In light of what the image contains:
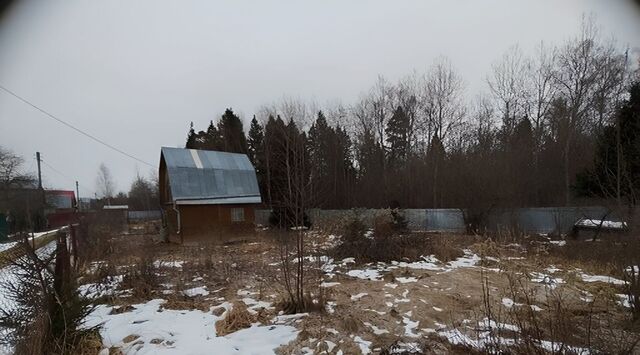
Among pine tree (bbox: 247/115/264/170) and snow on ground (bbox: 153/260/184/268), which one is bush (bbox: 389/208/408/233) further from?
pine tree (bbox: 247/115/264/170)

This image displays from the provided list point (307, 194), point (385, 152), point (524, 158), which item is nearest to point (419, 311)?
point (307, 194)

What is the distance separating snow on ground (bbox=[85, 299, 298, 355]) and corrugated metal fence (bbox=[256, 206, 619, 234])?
11.5 metres

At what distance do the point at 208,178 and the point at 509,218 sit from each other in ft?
56.3

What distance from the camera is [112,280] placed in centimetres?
849

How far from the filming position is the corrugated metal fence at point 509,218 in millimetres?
17594

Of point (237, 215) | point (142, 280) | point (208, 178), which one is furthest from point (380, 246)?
point (208, 178)

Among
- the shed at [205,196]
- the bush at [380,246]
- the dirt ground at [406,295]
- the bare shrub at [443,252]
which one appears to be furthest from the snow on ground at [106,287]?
the shed at [205,196]

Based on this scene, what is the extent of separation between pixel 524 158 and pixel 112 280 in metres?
22.5

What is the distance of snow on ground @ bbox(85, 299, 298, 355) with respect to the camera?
15.7 ft

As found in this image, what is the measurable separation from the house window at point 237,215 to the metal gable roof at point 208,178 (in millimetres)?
527

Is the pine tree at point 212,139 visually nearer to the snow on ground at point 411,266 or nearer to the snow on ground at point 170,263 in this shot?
the snow on ground at point 170,263

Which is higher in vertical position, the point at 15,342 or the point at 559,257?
the point at 15,342

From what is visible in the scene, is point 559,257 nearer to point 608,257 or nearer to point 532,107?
point 608,257

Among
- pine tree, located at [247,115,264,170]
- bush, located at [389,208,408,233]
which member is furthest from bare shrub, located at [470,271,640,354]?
pine tree, located at [247,115,264,170]
